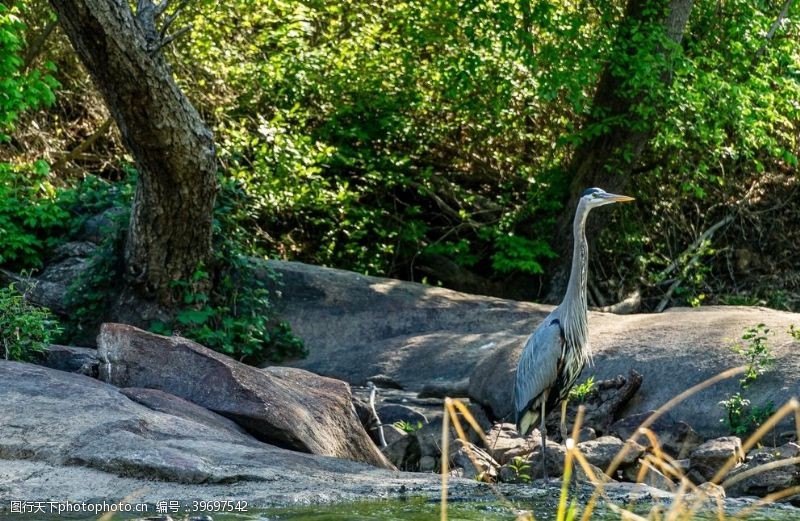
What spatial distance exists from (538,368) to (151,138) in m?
3.30

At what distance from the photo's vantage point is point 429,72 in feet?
44.0

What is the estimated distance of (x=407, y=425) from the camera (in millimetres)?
8031

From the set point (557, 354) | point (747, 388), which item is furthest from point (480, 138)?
point (557, 354)

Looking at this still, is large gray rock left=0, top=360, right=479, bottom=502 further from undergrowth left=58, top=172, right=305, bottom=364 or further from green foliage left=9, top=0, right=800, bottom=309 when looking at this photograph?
green foliage left=9, top=0, right=800, bottom=309

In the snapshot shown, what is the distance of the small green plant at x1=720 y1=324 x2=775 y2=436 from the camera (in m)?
7.27

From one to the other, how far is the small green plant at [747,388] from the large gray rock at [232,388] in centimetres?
234

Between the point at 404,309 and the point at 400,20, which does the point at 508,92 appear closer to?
the point at 400,20

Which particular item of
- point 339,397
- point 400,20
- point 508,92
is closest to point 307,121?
point 400,20

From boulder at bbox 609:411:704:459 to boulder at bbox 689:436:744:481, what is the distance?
17.7 inches

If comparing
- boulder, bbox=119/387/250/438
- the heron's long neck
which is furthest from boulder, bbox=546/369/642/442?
boulder, bbox=119/387/250/438

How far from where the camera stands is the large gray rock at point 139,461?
491 cm

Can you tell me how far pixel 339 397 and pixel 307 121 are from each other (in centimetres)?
760

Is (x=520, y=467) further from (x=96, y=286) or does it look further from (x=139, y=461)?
(x=96, y=286)

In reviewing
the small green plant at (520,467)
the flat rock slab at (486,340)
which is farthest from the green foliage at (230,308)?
the small green plant at (520,467)
